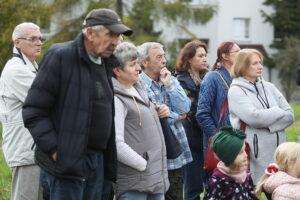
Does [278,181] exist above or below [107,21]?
below

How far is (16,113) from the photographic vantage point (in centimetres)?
570

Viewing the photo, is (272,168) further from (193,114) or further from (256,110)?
(193,114)

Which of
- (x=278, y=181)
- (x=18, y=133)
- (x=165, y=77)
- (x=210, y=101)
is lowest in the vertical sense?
(x=278, y=181)

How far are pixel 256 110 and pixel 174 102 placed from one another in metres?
0.81

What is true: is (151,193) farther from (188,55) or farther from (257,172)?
(188,55)

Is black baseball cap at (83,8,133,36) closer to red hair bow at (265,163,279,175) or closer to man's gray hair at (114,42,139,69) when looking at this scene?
man's gray hair at (114,42,139,69)

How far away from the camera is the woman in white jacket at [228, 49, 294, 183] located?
622 centimetres

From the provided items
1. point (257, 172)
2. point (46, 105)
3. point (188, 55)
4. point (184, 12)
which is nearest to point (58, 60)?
point (46, 105)

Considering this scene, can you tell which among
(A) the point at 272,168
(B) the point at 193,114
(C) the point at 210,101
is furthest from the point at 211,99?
(A) the point at 272,168

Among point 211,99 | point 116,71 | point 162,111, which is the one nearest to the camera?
point 116,71

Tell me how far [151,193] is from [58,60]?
5.38 feet

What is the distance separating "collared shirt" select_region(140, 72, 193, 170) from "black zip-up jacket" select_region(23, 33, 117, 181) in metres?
1.72

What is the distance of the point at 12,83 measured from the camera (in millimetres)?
5695

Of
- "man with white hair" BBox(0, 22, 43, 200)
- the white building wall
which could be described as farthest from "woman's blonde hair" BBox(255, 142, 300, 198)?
the white building wall
